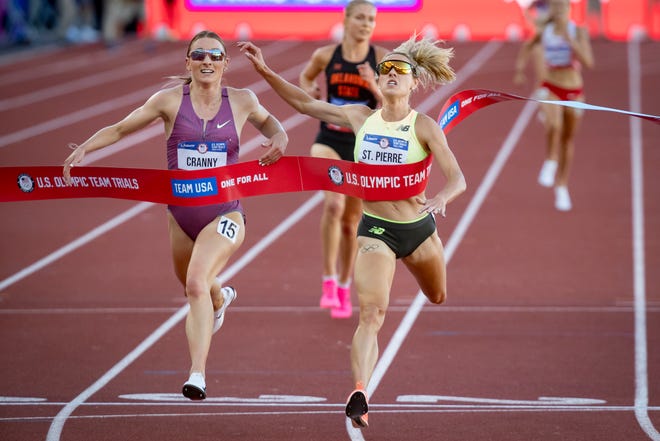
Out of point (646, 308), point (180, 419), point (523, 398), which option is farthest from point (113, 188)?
point (646, 308)

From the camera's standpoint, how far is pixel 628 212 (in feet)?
50.2

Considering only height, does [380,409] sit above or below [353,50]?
below

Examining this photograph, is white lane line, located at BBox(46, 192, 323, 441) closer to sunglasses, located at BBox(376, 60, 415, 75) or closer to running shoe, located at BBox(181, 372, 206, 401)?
running shoe, located at BBox(181, 372, 206, 401)

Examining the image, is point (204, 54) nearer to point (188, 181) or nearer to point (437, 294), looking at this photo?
point (188, 181)

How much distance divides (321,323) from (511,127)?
11052mm

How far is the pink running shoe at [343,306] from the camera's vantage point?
36.0 ft

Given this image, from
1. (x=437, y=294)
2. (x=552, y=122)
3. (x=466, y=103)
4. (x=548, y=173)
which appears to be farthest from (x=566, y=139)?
(x=437, y=294)

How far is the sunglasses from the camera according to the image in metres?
7.51

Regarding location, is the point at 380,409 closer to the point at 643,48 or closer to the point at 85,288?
the point at 85,288

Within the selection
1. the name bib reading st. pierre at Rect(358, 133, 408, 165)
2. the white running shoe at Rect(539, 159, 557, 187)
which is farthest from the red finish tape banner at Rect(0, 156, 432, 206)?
the white running shoe at Rect(539, 159, 557, 187)

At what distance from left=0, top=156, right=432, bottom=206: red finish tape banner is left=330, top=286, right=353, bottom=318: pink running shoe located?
309 cm

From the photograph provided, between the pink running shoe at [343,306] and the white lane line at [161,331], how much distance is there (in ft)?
4.27

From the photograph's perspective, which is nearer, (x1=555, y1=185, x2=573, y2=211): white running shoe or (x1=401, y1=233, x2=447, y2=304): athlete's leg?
(x1=401, y1=233, x2=447, y2=304): athlete's leg

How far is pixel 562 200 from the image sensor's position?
1552cm
